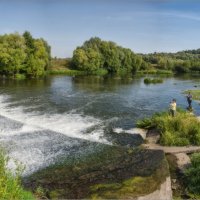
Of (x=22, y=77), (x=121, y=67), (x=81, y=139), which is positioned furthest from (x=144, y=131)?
(x=121, y=67)

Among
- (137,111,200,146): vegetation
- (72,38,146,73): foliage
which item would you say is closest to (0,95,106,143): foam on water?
(137,111,200,146): vegetation

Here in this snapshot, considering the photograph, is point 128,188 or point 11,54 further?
point 11,54

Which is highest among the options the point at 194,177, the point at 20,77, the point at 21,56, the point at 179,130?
the point at 21,56

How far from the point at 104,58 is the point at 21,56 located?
46.8 m

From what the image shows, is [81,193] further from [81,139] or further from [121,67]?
[121,67]

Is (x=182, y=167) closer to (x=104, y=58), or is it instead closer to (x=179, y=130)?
(x=179, y=130)

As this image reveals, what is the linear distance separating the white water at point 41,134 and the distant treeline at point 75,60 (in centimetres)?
5031

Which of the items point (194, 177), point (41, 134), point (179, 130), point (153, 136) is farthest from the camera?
point (41, 134)

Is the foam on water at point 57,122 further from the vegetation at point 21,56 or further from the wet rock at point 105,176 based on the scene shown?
the vegetation at point 21,56

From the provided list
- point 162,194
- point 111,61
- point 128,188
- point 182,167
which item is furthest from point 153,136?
point 111,61

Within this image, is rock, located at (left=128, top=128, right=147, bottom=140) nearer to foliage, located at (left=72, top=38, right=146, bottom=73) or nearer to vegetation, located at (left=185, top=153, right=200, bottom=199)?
vegetation, located at (left=185, top=153, right=200, bottom=199)

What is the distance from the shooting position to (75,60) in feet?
393

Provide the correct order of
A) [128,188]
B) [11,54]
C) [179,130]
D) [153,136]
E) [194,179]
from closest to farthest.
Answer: [128,188], [194,179], [179,130], [153,136], [11,54]

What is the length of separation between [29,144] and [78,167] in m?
6.51
